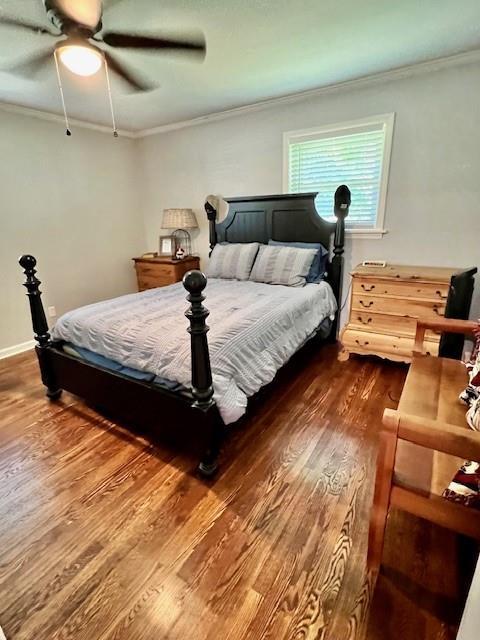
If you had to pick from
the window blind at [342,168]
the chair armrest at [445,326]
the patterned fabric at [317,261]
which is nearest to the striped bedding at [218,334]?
the patterned fabric at [317,261]

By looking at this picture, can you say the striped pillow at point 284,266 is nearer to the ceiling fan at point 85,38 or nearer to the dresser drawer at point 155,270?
the dresser drawer at point 155,270

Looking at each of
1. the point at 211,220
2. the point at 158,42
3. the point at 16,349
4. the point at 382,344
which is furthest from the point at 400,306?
the point at 16,349

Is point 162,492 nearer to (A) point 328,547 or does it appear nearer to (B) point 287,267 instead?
(A) point 328,547

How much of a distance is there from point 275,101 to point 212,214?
1.29 meters

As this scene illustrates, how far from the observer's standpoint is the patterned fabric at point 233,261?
323cm

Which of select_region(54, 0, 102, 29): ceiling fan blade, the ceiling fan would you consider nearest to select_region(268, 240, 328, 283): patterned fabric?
the ceiling fan

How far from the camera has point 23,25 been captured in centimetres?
163

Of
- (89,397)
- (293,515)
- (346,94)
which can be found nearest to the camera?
(293,515)

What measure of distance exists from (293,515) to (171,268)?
3.08 metres

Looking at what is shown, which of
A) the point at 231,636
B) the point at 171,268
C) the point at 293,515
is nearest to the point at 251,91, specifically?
the point at 171,268

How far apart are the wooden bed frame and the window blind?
7.5 inches

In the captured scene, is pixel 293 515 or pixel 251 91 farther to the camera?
pixel 251 91

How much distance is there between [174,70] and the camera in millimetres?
2391

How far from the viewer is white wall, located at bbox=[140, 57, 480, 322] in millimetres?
2469
